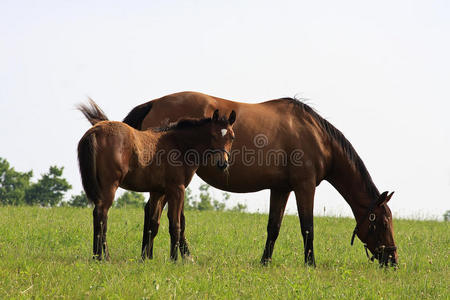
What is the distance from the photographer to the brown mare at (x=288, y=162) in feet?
29.7

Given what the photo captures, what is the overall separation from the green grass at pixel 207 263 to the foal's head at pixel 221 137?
1.71m

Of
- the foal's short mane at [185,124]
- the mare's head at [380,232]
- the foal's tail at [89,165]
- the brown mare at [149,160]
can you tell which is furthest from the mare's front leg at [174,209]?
the mare's head at [380,232]

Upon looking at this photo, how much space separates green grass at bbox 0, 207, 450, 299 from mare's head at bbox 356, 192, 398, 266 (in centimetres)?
26

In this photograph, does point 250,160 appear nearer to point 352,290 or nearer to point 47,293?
point 352,290

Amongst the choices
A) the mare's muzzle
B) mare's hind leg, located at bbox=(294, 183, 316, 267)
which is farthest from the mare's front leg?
mare's hind leg, located at bbox=(294, 183, 316, 267)

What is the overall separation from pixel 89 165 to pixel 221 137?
2.15m

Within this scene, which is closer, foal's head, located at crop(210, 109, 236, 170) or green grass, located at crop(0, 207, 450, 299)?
green grass, located at crop(0, 207, 450, 299)

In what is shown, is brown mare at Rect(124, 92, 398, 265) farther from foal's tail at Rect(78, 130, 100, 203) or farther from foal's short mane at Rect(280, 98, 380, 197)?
foal's tail at Rect(78, 130, 100, 203)

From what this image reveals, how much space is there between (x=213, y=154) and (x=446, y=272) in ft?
15.4

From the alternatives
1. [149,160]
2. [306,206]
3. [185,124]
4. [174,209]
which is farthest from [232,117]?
[306,206]

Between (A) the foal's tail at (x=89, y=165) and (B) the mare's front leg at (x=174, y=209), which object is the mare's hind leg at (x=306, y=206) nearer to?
(B) the mare's front leg at (x=174, y=209)

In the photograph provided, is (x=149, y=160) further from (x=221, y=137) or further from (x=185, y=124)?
(x=221, y=137)

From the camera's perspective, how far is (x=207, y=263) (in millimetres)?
8578

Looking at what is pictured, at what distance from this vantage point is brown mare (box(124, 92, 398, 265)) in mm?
9055
